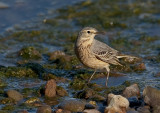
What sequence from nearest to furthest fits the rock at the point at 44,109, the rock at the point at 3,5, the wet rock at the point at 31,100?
the rock at the point at 44,109
the wet rock at the point at 31,100
the rock at the point at 3,5

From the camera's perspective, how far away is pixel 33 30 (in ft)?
48.5

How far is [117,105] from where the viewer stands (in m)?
8.38

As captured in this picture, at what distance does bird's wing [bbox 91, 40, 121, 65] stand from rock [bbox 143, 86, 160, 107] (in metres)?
2.18

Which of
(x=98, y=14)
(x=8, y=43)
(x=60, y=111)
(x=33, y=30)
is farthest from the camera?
(x=98, y=14)

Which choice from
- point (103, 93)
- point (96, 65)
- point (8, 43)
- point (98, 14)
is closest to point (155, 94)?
point (103, 93)

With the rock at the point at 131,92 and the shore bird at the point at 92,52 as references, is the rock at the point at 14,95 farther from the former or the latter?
the rock at the point at 131,92

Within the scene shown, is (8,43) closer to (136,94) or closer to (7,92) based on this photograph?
(7,92)

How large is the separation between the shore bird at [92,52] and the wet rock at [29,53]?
209 cm

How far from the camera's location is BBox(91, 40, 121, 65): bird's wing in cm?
1073

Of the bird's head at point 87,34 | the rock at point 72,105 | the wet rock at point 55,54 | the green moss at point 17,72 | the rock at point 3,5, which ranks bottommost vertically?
the rock at point 72,105

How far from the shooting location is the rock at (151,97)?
28.3ft

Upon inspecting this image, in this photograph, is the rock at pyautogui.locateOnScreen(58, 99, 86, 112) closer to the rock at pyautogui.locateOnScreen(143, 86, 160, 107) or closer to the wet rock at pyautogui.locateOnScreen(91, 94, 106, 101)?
the wet rock at pyautogui.locateOnScreen(91, 94, 106, 101)

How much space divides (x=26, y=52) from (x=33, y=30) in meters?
2.54

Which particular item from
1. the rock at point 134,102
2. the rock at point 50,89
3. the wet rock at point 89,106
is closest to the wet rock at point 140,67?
the rock at point 134,102
